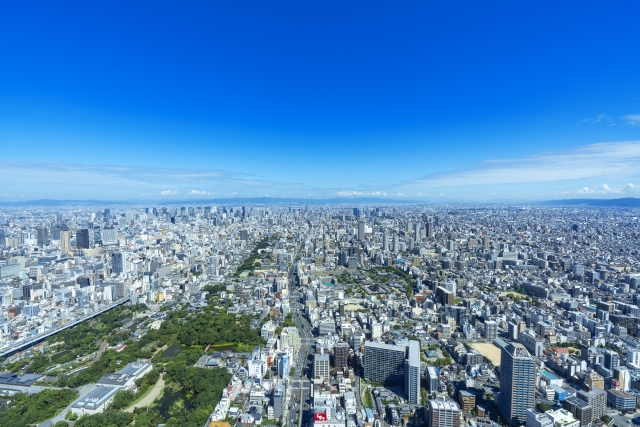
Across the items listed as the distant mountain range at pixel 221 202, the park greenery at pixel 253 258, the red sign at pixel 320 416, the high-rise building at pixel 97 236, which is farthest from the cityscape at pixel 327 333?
the distant mountain range at pixel 221 202

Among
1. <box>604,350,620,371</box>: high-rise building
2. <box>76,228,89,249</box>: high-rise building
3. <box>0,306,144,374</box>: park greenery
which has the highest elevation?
<box>76,228,89,249</box>: high-rise building

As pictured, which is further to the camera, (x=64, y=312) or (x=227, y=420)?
(x=64, y=312)

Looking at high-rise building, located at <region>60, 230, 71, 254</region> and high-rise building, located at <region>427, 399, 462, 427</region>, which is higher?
high-rise building, located at <region>60, 230, 71, 254</region>

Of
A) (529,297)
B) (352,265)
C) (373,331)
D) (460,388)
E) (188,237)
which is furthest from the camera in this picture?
(188,237)

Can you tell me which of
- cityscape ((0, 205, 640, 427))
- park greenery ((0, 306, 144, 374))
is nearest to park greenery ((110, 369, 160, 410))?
cityscape ((0, 205, 640, 427))

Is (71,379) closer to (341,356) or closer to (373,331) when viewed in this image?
(341,356)

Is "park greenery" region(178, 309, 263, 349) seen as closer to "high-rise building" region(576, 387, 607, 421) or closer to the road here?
the road

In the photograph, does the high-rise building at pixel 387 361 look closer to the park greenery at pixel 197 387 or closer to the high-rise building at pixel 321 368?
the high-rise building at pixel 321 368

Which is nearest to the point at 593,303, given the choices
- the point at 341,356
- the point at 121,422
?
the point at 341,356

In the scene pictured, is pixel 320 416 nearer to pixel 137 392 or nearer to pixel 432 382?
pixel 432 382
